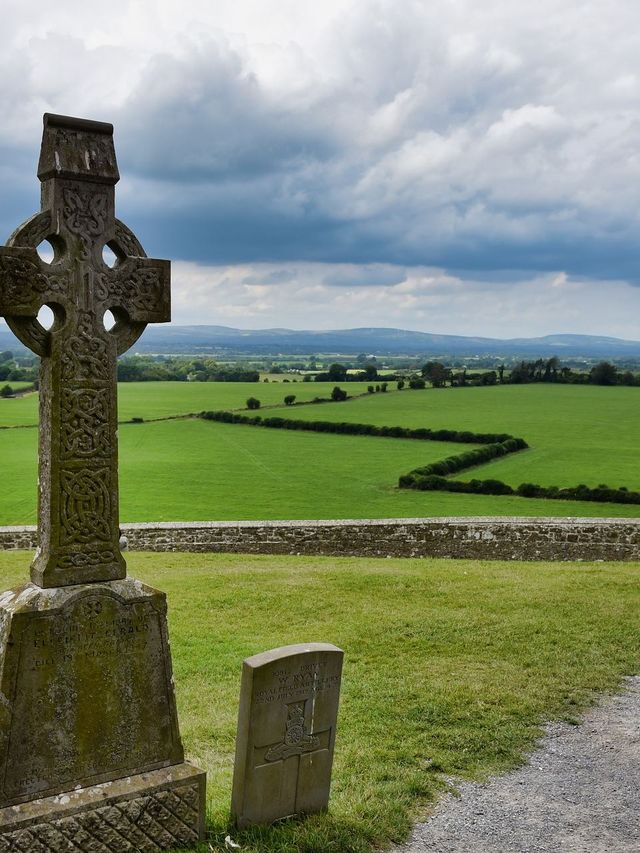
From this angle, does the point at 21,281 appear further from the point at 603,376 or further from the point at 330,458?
the point at 603,376

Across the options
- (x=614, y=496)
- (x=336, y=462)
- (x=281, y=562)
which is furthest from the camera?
(x=336, y=462)

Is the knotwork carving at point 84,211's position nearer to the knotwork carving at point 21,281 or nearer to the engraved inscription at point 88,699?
the knotwork carving at point 21,281

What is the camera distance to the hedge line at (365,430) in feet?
149

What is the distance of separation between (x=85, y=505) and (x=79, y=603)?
624mm

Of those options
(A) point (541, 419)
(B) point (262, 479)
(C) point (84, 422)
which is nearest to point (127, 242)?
(C) point (84, 422)

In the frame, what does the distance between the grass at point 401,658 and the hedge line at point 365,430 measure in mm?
29544

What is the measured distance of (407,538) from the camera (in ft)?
63.8

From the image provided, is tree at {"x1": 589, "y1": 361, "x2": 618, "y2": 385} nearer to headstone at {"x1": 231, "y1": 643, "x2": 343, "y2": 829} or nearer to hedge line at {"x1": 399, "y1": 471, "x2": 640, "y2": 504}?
hedge line at {"x1": 399, "y1": 471, "x2": 640, "y2": 504}

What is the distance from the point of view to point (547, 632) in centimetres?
1053

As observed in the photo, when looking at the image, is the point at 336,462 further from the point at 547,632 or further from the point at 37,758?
the point at 37,758

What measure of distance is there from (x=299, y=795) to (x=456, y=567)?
34.6ft

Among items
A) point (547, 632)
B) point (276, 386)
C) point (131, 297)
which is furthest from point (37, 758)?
point (276, 386)

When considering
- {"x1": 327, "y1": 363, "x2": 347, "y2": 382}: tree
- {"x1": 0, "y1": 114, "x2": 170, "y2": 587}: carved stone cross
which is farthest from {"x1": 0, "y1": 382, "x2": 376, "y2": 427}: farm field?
{"x1": 0, "y1": 114, "x2": 170, "y2": 587}: carved stone cross

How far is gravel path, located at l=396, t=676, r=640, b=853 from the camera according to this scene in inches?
224
